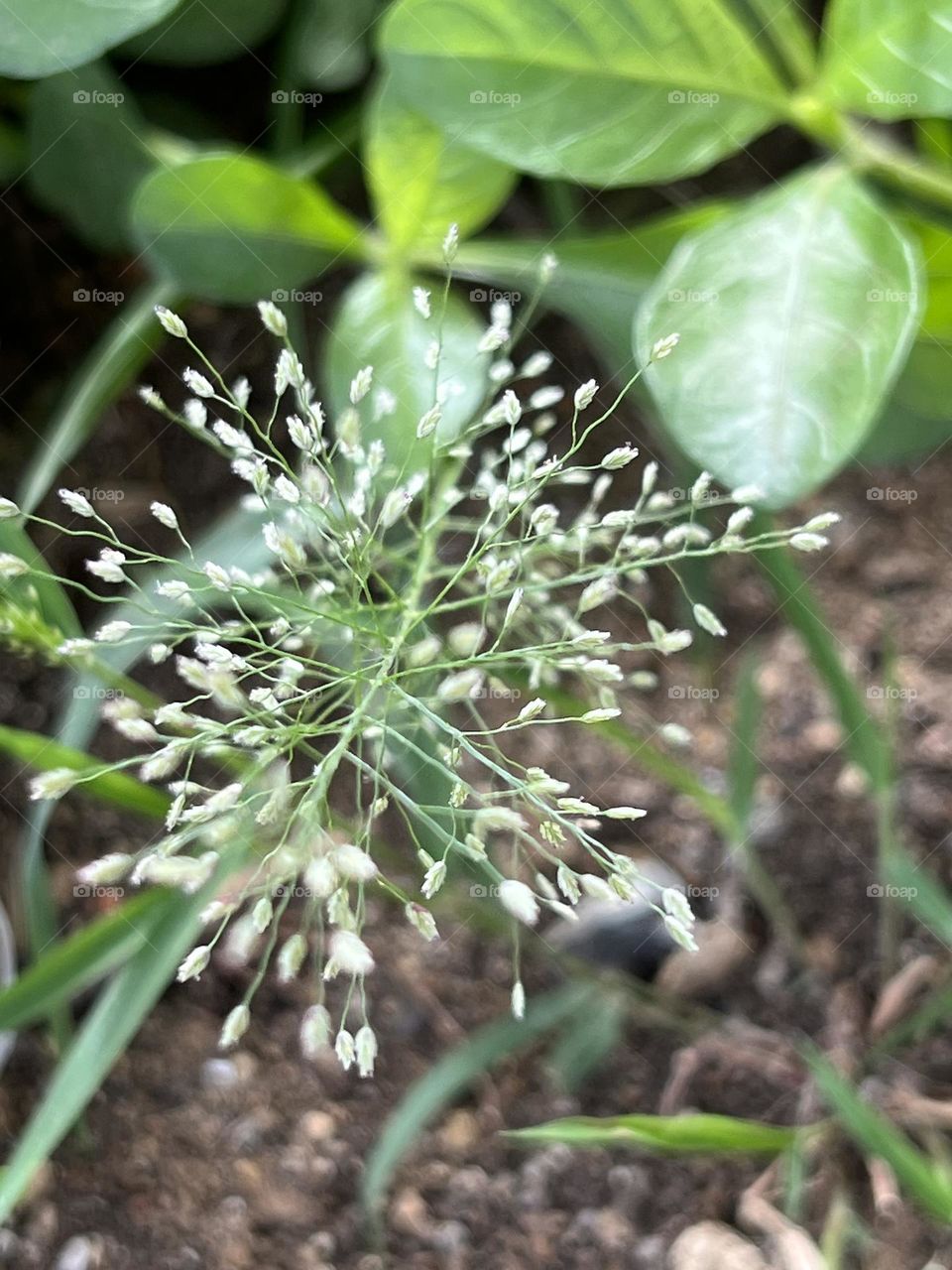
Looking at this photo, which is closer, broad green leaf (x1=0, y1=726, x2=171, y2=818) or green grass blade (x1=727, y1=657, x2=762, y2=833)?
broad green leaf (x1=0, y1=726, x2=171, y2=818)

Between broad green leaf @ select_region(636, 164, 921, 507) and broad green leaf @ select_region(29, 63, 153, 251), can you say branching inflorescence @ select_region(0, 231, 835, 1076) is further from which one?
broad green leaf @ select_region(29, 63, 153, 251)

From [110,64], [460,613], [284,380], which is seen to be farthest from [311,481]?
[110,64]

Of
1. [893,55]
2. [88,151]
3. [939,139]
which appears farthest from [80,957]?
[939,139]

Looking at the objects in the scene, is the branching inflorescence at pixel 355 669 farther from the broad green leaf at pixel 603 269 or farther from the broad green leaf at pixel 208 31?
the broad green leaf at pixel 208 31

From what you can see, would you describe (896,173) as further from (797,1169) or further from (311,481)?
(797,1169)

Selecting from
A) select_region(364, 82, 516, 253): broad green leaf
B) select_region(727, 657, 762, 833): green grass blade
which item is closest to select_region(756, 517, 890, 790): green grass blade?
select_region(727, 657, 762, 833): green grass blade

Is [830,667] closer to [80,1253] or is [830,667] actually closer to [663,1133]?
[663,1133]

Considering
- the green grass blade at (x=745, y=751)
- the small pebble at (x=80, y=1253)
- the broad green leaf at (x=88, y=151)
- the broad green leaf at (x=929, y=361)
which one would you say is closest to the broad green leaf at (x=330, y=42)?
the broad green leaf at (x=88, y=151)
